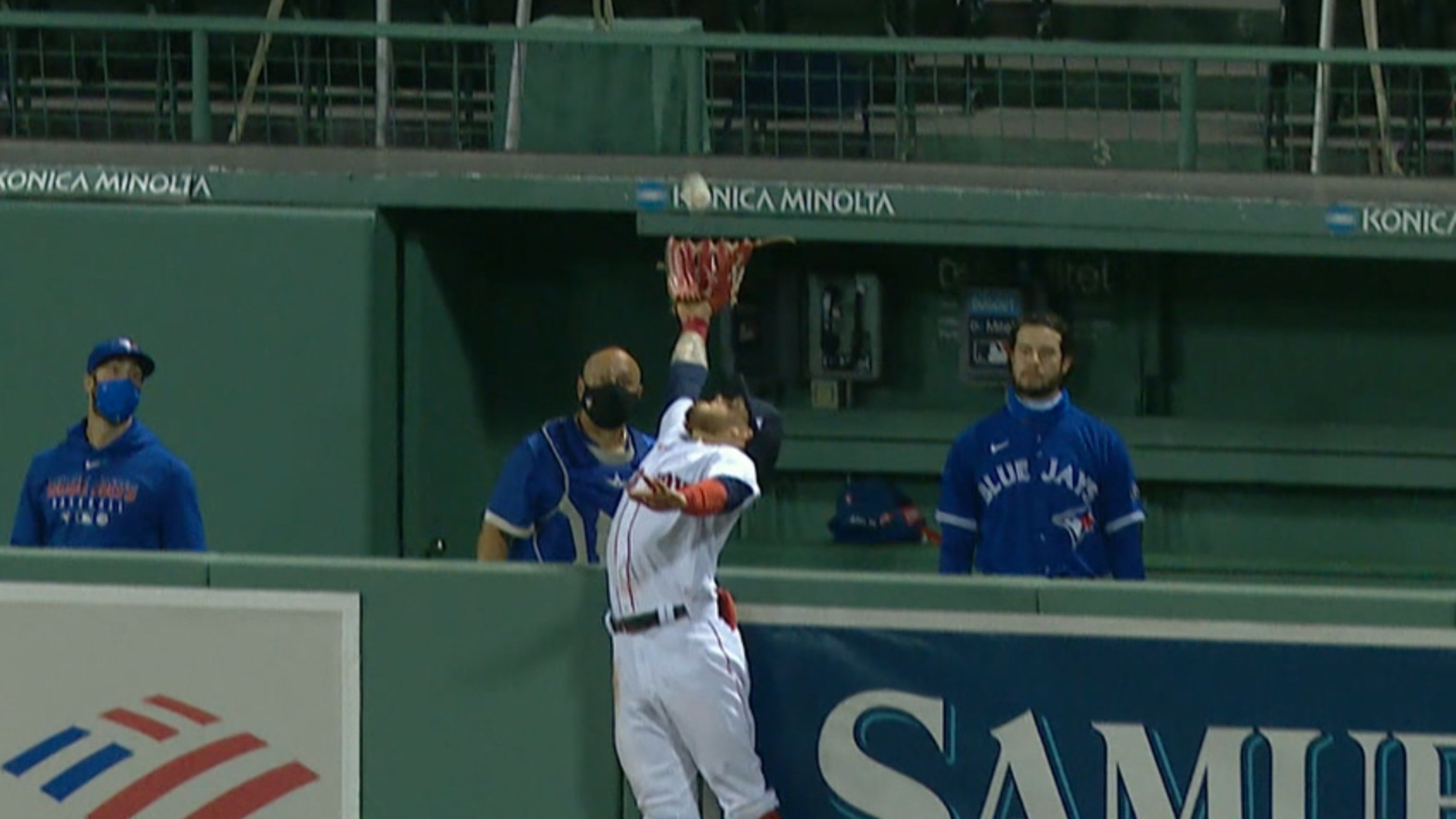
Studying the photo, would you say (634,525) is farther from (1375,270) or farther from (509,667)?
(1375,270)

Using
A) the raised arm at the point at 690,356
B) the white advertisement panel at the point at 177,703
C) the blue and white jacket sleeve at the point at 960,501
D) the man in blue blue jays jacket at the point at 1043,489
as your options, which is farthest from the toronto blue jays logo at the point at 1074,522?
the white advertisement panel at the point at 177,703

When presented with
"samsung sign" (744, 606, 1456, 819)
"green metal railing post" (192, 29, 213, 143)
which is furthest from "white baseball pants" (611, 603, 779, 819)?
"green metal railing post" (192, 29, 213, 143)

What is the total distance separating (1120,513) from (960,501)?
0.45 metres

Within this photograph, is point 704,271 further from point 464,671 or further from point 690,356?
point 464,671

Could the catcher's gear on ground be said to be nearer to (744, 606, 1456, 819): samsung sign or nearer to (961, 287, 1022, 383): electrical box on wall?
(744, 606, 1456, 819): samsung sign

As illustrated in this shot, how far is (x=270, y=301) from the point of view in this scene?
8.64m

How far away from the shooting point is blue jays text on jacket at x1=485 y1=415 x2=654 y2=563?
20.6 feet

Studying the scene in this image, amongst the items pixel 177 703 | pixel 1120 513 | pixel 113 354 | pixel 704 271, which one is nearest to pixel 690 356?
pixel 704 271

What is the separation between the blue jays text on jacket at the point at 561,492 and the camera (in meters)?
6.29

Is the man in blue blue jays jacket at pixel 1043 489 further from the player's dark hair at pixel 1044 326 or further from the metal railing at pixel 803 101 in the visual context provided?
the metal railing at pixel 803 101

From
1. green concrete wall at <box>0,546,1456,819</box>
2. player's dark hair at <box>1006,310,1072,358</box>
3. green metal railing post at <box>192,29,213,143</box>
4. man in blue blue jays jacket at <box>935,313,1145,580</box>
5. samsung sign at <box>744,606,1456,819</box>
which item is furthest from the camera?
green metal railing post at <box>192,29,213,143</box>

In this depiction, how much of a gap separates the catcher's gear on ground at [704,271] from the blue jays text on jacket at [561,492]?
762mm

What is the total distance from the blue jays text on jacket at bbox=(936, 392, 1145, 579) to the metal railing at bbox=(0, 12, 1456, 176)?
3004 millimetres

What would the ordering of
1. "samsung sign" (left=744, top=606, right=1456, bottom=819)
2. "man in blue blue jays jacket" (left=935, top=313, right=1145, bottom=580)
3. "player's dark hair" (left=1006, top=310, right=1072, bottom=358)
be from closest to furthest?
"samsung sign" (left=744, top=606, right=1456, bottom=819) < "player's dark hair" (left=1006, top=310, right=1072, bottom=358) < "man in blue blue jays jacket" (left=935, top=313, right=1145, bottom=580)
